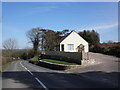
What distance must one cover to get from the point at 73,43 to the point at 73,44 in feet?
1.10

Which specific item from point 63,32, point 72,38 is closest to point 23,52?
point 63,32

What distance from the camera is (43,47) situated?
92.3m

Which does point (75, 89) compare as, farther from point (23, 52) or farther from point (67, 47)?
point (23, 52)

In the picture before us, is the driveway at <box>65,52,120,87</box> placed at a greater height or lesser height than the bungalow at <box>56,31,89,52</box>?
lesser

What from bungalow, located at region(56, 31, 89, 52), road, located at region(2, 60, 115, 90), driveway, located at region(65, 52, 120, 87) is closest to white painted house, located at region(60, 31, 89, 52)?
bungalow, located at region(56, 31, 89, 52)

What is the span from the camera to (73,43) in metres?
68.6

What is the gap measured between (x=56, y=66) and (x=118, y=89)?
2157 centimetres

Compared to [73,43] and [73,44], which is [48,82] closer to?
[73,44]

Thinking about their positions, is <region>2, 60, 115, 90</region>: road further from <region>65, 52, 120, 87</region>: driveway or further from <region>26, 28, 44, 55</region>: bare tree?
<region>26, 28, 44, 55</region>: bare tree

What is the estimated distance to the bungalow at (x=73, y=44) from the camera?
2657 inches

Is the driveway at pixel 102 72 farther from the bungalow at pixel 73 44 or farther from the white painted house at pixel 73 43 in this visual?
the white painted house at pixel 73 43

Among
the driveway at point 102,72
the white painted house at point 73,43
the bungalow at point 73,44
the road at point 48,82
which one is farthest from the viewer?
the white painted house at point 73,43

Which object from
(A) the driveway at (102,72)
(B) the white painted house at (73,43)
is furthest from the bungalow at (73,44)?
(A) the driveway at (102,72)

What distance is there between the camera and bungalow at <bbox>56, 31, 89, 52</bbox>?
67500mm
